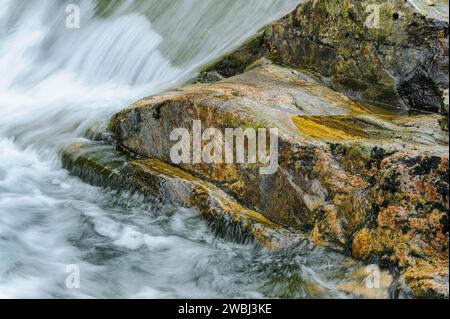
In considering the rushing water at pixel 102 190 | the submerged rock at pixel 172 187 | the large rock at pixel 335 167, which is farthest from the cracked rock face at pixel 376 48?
the submerged rock at pixel 172 187

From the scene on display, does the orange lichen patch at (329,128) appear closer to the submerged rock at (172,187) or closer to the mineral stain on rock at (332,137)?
the mineral stain on rock at (332,137)

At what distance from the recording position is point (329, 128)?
6.29 meters

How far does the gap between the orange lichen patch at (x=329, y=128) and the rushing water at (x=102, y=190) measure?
1162 mm

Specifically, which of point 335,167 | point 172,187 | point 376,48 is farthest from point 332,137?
point 376,48

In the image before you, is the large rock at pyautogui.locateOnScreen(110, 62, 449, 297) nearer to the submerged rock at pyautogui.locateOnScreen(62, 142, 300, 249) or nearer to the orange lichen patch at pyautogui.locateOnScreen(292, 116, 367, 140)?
the orange lichen patch at pyautogui.locateOnScreen(292, 116, 367, 140)

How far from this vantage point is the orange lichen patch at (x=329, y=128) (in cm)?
605

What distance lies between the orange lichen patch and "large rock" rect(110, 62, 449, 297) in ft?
0.03

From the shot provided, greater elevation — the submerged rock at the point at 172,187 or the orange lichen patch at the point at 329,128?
the orange lichen patch at the point at 329,128

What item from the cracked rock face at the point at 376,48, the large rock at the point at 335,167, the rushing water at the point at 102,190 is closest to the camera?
the large rock at the point at 335,167

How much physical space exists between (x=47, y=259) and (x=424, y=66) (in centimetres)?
476

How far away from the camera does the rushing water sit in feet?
18.4

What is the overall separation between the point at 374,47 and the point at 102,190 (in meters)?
3.76

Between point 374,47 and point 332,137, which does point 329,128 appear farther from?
point 374,47

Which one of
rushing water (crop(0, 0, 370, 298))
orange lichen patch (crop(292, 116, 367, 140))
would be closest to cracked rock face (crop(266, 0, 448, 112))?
orange lichen patch (crop(292, 116, 367, 140))
